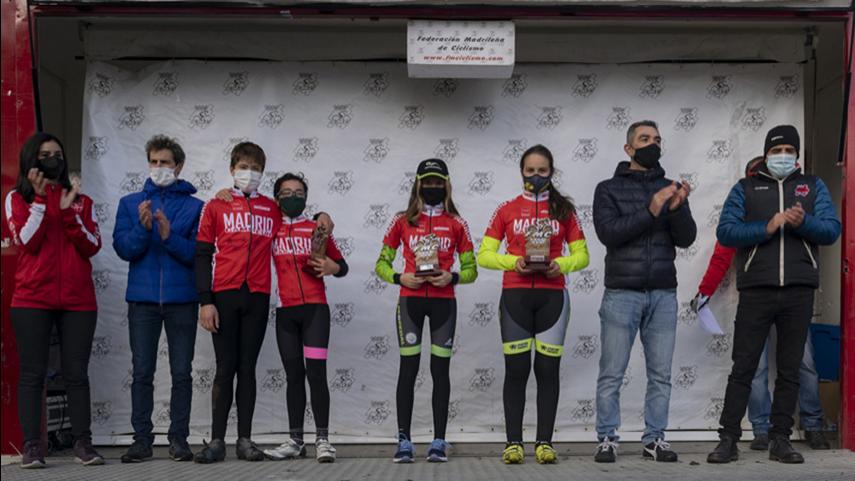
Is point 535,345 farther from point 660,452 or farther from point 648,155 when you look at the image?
point 648,155

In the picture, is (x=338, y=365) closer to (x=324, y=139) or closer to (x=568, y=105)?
(x=324, y=139)

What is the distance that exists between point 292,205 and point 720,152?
3.50 metres

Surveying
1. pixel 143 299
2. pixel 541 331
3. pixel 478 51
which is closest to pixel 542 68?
pixel 478 51

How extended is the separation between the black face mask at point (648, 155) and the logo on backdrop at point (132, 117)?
12.9 feet

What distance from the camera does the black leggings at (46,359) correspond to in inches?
276

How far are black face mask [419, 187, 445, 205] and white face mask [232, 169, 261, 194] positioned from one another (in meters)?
1.16

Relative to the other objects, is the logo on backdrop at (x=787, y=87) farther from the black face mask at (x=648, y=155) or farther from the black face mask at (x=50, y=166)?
the black face mask at (x=50, y=166)

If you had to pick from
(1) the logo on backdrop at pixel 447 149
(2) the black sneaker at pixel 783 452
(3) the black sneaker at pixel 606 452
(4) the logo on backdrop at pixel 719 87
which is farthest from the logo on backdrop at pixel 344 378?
(4) the logo on backdrop at pixel 719 87

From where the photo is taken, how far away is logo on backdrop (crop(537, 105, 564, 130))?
8625 mm

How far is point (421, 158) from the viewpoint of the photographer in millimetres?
8609

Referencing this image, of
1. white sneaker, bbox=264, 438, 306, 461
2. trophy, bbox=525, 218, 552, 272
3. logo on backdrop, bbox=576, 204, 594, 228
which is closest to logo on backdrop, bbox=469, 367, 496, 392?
logo on backdrop, bbox=576, 204, 594, 228

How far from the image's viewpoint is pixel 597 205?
7297mm

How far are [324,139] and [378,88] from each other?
596mm

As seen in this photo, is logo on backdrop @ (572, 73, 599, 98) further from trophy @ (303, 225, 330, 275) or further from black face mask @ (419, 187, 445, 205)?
trophy @ (303, 225, 330, 275)
